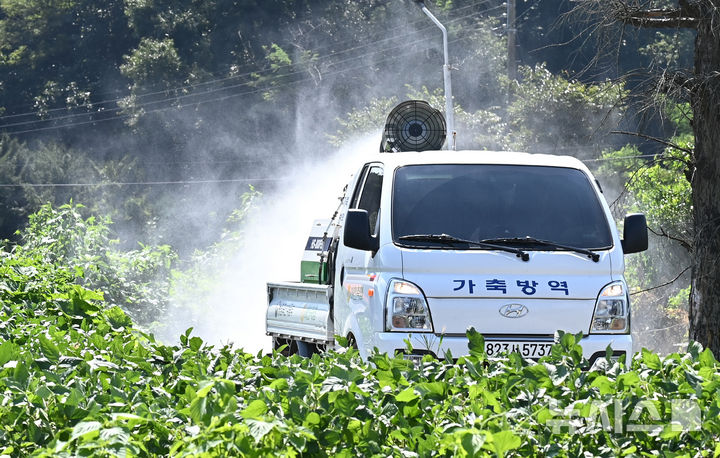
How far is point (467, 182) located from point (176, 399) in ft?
15.1

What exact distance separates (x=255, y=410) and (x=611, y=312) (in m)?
4.86

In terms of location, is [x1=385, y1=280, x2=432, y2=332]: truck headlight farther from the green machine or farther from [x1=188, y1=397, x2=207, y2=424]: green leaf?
[x1=188, y1=397, x2=207, y2=424]: green leaf

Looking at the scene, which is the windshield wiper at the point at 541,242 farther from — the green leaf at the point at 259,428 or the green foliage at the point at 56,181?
the green foliage at the point at 56,181

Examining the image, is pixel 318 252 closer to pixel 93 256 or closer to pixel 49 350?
pixel 49 350

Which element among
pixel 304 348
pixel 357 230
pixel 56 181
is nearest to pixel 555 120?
pixel 56 181

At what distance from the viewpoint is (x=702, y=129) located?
969 centimetres

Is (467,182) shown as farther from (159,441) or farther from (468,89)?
(468,89)

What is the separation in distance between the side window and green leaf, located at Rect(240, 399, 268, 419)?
16.2 feet

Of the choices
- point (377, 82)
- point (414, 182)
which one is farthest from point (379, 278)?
point (377, 82)

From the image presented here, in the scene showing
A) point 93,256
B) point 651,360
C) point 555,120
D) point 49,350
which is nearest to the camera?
point 651,360

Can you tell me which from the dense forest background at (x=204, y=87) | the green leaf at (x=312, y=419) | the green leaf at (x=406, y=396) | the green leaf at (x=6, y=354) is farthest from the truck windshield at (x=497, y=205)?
the dense forest background at (x=204, y=87)

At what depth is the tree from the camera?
9.52 metres

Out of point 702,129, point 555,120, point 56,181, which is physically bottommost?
point 702,129

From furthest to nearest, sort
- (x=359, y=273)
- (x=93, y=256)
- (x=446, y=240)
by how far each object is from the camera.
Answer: (x=93, y=256) < (x=359, y=273) < (x=446, y=240)
